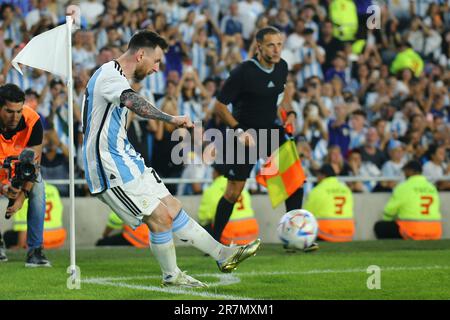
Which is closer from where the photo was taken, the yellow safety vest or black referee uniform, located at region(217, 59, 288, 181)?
black referee uniform, located at region(217, 59, 288, 181)

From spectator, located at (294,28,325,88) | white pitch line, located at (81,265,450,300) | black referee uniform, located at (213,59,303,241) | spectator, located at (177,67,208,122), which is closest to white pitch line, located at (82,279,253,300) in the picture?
white pitch line, located at (81,265,450,300)

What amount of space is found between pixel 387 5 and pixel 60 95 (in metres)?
8.88

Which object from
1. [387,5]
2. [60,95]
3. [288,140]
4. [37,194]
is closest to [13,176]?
[37,194]

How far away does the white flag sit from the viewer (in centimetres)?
896

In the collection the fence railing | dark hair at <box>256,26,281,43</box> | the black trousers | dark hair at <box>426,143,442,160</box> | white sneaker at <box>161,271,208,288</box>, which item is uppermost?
dark hair at <box>256,26,281,43</box>

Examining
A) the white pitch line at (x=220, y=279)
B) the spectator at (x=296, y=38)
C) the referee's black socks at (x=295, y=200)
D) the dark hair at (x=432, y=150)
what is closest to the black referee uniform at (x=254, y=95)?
the referee's black socks at (x=295, y=200)

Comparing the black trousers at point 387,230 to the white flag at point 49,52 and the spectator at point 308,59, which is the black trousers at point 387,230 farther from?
the white flag at point 49,52

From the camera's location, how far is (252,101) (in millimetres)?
12039

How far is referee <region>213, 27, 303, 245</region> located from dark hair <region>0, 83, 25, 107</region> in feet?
8.69

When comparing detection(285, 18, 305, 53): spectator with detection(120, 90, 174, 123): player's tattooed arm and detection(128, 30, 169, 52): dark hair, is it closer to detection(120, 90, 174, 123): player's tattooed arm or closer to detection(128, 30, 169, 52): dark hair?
detection(128, 30, 169, 52): dark hair

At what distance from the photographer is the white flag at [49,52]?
29.4 ft

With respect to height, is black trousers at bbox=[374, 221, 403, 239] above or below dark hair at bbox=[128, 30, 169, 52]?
below

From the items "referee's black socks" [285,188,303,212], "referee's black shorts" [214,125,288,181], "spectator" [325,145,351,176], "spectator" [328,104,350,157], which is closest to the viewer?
"referee's black shorts" [214,125,288,181]
